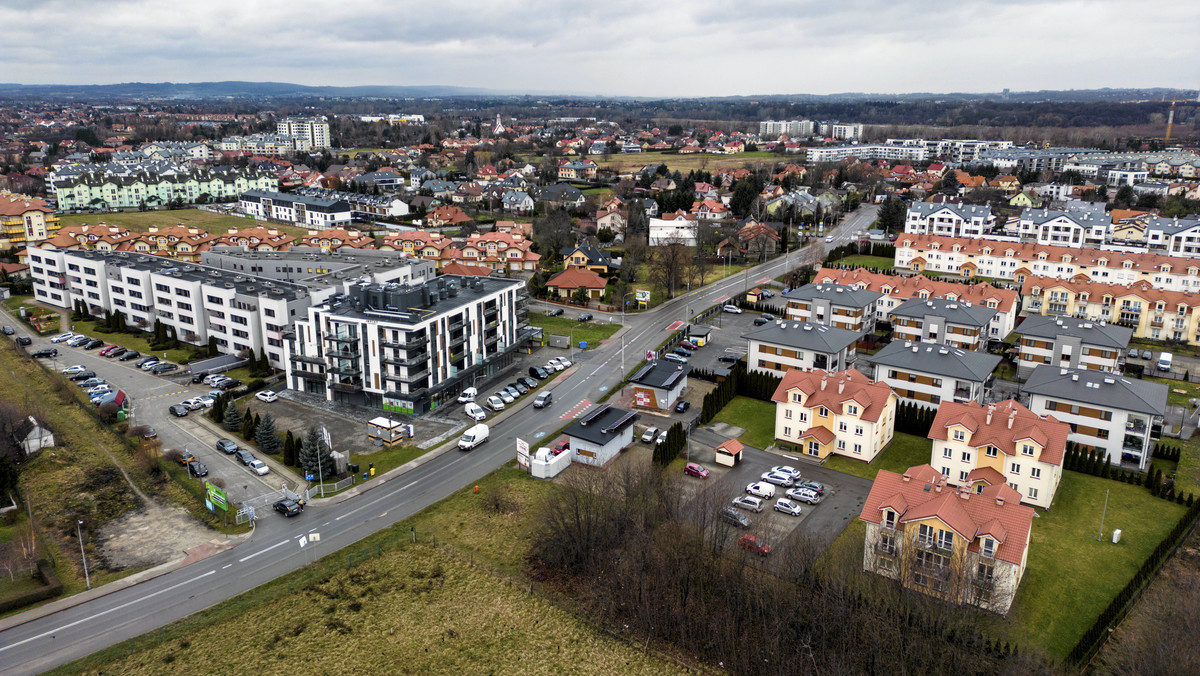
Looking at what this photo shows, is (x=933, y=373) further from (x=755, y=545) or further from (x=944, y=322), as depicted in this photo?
(x=755, y=545)

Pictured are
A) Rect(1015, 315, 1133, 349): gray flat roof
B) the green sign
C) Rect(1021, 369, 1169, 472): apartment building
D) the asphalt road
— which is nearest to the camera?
the asphalt road

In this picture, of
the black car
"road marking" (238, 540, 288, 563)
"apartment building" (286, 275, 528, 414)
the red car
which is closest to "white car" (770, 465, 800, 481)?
the red car

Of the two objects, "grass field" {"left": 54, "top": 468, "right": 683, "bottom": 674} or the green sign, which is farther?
the green sign

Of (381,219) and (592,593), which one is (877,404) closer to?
(592,593)

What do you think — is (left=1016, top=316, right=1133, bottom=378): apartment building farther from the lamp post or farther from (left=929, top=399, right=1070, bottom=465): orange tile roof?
the lamp post

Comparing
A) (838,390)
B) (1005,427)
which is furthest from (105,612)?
(1005,427)

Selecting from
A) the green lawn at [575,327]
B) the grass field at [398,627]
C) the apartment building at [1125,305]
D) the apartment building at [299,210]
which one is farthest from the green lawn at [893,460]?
the apartment building at [299,210]

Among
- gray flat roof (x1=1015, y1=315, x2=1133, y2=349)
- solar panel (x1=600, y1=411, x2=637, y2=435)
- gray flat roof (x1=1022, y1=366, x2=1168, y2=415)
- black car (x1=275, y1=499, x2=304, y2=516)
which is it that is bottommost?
black car (x1=275, y1=499, x2=304, y2=516)

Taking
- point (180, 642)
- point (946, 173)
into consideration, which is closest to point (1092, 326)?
point (180, 642)
